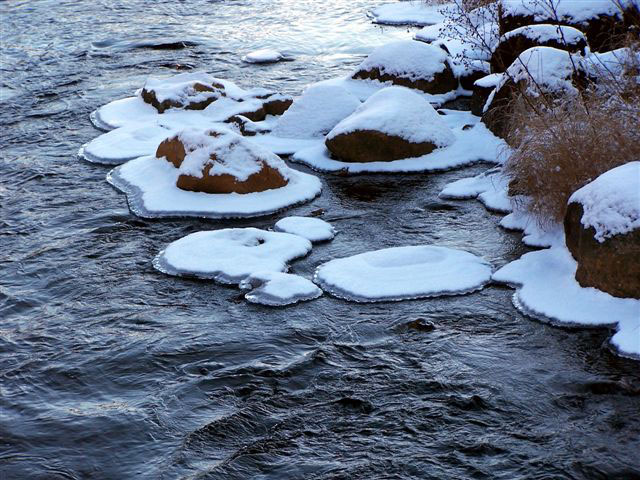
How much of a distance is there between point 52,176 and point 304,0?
10787 mm

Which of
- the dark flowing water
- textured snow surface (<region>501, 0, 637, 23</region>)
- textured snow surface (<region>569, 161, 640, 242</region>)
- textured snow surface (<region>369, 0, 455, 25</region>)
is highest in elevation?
textured snow surface (<region>501, 0, 637, 23</region>)

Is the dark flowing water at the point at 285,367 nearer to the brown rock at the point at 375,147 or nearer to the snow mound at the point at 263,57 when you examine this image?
the brown rock at the point at 375,147

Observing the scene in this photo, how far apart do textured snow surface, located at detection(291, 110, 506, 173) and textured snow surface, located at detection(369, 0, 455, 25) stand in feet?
21.3

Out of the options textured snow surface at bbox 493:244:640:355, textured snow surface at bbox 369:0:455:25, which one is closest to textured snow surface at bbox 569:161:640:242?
textured snow surface at bbox 493:244:640:355

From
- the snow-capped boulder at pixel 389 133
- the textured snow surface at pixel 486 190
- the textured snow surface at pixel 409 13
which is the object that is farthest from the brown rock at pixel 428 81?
the textured snow surface at pixel 409 13

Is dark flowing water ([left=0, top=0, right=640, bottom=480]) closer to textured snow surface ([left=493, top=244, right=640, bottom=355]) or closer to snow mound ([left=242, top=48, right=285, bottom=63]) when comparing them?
textured snow surface ([left=493, top=244, right=640, bottom=355])

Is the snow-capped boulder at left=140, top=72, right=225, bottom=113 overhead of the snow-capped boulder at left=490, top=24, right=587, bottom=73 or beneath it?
beneath

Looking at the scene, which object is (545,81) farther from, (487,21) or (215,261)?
(487,21)

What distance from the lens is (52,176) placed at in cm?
958

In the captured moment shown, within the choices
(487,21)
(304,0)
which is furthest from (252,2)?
(487,21)

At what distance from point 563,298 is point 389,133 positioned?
138 inches

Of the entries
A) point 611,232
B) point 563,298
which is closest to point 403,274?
point 563,298

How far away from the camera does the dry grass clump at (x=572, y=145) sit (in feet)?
23.2

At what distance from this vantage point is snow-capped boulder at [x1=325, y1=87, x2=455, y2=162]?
376 inches
